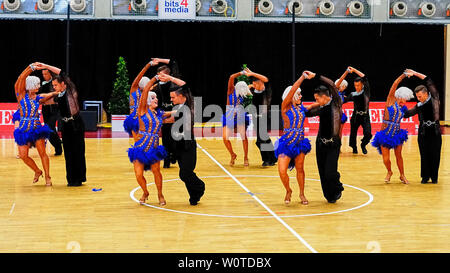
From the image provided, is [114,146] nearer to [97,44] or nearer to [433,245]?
[97,44]

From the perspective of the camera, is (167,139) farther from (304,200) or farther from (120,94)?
(120,94)

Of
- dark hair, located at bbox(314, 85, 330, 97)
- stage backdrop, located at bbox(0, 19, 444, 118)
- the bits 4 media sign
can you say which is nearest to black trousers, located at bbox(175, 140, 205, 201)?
dark hair, located at bbox(314, 85, 330, 97)

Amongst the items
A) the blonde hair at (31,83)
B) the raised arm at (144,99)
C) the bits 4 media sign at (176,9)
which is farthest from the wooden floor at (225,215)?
the bits 4 media sign at (176,9)

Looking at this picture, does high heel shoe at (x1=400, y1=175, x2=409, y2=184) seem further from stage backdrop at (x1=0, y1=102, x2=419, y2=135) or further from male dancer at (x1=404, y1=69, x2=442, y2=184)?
stage backdrop at (x1=0, y1=102, x2=419, y2=135)

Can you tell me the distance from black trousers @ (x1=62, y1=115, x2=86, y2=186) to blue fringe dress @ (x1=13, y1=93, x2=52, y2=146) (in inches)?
13.2

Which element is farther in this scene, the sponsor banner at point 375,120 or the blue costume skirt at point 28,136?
the sponsor banner at point 375,120

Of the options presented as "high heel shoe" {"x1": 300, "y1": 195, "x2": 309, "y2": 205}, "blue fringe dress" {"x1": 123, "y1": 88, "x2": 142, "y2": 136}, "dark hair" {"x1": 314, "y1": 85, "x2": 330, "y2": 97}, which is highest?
"dark hair" {"x1": 314, "y1": 85, "x2": 330, "y2": 97}

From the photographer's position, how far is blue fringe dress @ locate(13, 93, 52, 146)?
8.80 meters

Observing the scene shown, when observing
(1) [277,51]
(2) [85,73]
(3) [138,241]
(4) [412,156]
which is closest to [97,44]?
(2) [85,73]

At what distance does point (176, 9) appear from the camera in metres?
17.7

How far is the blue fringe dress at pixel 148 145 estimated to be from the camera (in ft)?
24.7

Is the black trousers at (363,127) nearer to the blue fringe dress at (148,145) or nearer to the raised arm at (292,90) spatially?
the raised arm at (292,90)

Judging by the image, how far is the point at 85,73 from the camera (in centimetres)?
1847

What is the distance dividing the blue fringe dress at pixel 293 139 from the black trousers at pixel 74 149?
9.23ft
